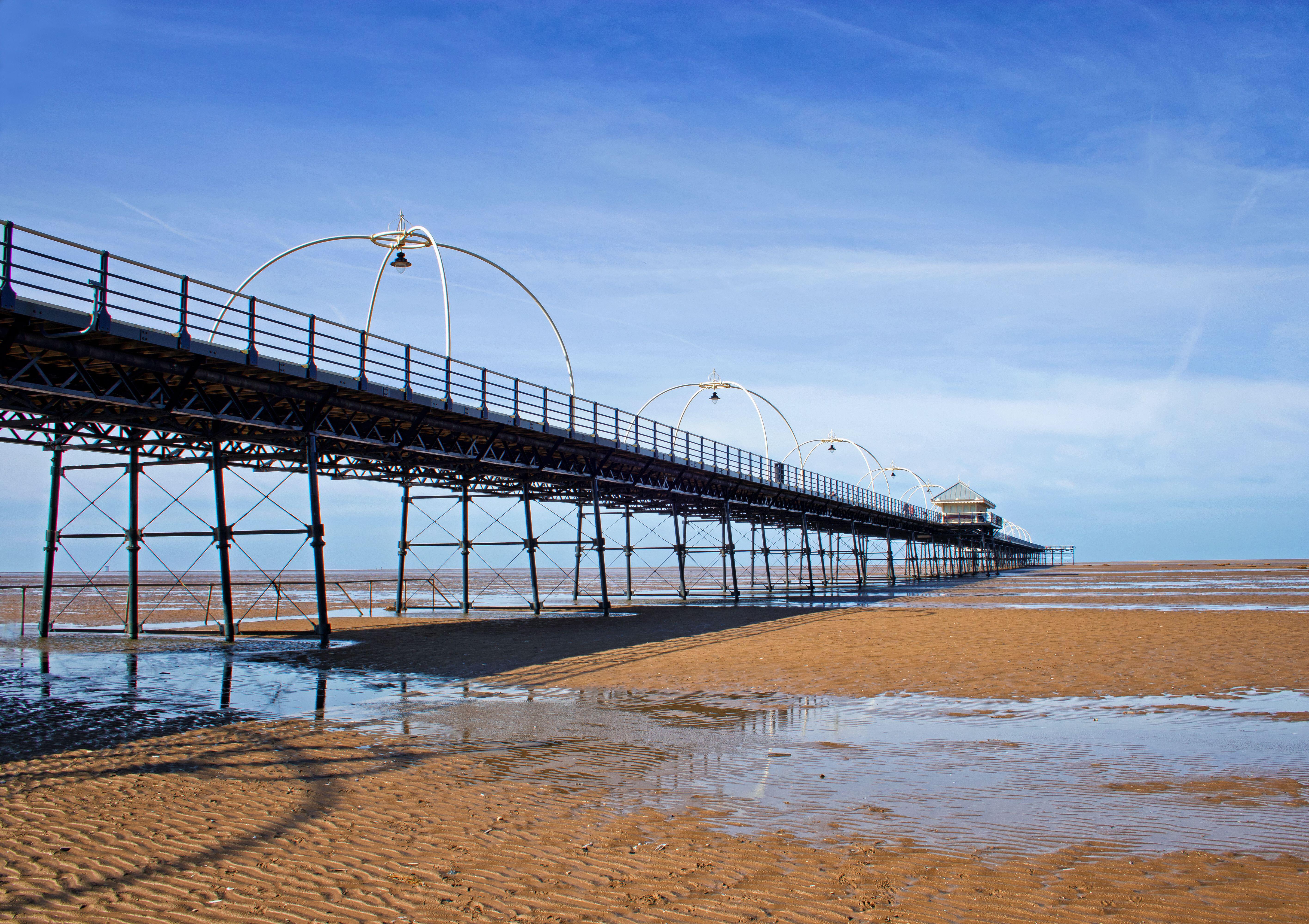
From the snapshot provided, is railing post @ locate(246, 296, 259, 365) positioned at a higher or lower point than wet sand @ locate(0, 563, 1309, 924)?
higher

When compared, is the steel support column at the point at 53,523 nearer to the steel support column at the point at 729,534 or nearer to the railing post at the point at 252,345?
the railing post at the point at 252,345

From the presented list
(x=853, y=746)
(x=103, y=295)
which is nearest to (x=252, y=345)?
(x=103, y=295)

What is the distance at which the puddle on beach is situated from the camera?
6.53 metres

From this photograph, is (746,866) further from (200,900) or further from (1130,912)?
(200,900)

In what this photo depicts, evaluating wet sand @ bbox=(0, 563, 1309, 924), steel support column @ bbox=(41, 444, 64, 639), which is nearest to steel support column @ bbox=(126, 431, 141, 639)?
steel support column @ bbox=(41, 444, 64, 639)

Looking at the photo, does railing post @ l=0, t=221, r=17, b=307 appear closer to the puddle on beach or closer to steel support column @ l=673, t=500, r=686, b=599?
the puddle on beach

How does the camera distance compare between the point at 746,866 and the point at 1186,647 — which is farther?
the point at 1186,647

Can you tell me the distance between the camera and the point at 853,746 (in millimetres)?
9219

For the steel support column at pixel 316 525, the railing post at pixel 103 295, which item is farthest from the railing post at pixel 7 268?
the steel support column at pixel 316 525

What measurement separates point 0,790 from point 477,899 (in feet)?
17.8

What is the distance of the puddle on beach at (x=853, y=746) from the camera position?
653 centimetres

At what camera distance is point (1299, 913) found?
187 inches

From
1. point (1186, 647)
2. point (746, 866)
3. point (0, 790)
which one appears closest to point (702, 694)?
point (746, 866)

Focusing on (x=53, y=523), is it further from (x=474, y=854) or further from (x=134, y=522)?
(x=474, y=854)
